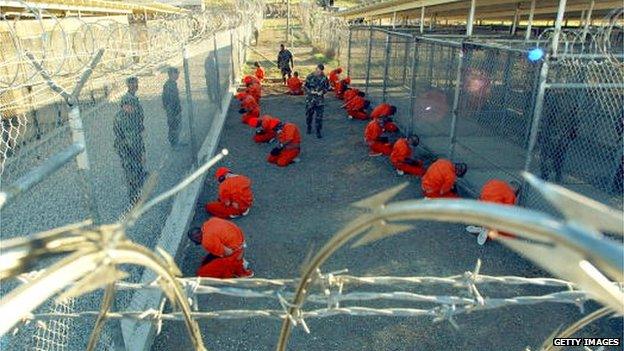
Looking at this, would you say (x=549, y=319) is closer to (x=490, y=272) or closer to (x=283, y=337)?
(x=490, y=272)

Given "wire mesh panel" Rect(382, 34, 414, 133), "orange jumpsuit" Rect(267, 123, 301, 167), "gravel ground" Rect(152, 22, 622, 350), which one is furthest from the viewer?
"wire mesh panel" Rect(382, 34, 414, 133)

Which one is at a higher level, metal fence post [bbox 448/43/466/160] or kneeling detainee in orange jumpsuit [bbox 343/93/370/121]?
metal fence post [bbox 448/43/466/160]

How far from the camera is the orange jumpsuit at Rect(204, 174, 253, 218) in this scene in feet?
20.4

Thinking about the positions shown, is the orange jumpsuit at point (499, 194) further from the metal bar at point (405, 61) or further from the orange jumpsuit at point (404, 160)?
the metal bar at point (405, 61)

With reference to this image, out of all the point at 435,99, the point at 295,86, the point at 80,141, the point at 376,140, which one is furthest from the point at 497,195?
the point at 295,86

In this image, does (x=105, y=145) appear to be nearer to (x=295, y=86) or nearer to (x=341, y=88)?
(x=341, y=88)

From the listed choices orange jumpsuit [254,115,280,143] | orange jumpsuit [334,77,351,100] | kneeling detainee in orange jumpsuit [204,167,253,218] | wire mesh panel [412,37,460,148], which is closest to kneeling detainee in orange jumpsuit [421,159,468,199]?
kneeling detainee in orange jumpsuit [204,167,253,218]

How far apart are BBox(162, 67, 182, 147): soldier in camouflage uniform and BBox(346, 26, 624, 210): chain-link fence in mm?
4367

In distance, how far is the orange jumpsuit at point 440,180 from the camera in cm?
646

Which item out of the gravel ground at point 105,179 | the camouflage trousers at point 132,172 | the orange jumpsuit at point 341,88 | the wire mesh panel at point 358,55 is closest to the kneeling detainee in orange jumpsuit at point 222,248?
the gravel ground at point 105,179

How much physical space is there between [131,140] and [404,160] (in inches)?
178

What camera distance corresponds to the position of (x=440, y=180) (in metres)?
6.47

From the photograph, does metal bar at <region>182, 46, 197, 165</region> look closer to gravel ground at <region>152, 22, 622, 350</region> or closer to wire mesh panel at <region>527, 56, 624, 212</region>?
gravel ground at <region>152, 22, 622, 350</region>

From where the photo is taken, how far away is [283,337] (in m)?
1.62
